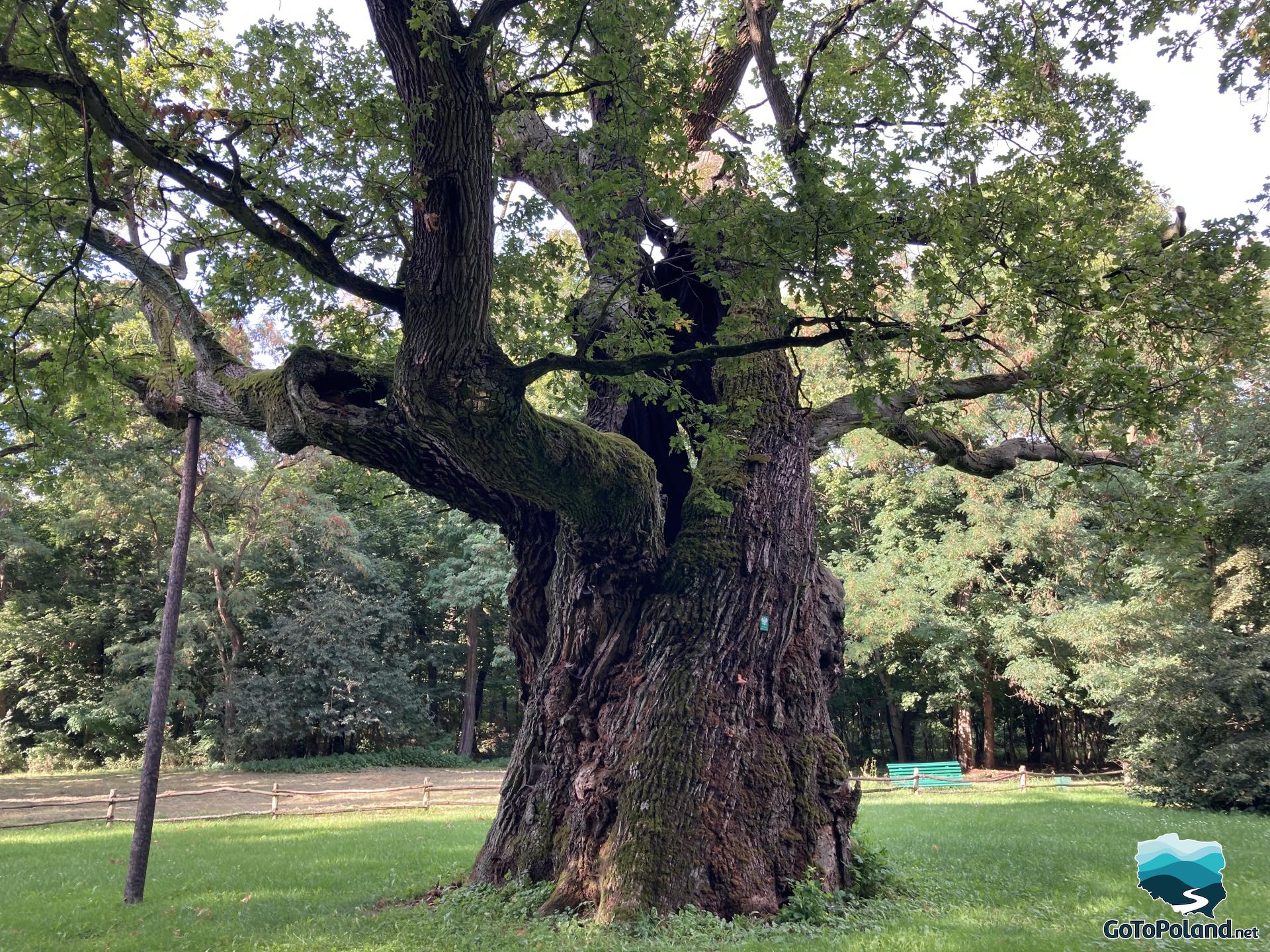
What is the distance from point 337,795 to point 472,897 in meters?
12.7

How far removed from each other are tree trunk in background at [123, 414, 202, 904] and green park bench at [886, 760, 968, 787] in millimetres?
18304

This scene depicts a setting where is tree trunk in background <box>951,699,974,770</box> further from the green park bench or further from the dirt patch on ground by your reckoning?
the dirt patch on ground

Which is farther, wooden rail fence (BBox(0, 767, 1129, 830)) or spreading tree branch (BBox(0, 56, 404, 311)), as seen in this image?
wooden rail fence (BBox(0, 767, 1129, 830))

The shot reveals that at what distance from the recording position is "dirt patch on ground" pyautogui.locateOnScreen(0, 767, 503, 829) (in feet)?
54.8

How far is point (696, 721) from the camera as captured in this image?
6465mm

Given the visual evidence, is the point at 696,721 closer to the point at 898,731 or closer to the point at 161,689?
the point at 161,689

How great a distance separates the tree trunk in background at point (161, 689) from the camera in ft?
22.9

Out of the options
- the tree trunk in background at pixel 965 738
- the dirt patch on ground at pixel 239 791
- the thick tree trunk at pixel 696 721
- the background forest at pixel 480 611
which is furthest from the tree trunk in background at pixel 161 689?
the tree trunk in background at pixel 965 738

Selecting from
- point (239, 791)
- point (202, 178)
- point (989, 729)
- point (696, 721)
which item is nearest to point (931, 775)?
point (989, 729)

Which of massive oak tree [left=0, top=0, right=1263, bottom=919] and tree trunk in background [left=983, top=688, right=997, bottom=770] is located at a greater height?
massive oak tree [left=0, top=0, right=1263, bottom=919]

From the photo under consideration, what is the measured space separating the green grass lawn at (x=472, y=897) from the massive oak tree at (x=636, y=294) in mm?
723

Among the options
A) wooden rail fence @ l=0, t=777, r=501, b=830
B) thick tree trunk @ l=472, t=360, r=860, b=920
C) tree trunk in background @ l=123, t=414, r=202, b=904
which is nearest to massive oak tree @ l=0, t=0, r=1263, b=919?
thick tree trunk @ l=472, t=360, r=860, b=920

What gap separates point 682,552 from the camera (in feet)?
23.5

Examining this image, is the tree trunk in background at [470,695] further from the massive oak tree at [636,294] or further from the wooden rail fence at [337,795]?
the massive oak tree at [636,294]
